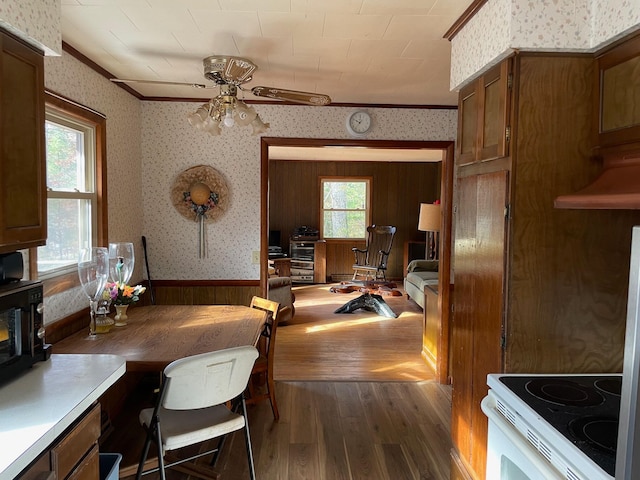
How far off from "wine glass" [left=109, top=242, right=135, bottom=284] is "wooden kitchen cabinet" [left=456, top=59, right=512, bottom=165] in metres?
2.12

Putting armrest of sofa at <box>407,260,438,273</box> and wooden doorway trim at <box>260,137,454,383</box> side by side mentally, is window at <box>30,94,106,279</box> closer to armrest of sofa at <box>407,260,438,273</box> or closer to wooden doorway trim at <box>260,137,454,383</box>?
wooden doorway trim at <box>260,137,454,383</box>

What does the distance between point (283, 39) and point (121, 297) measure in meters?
1.79

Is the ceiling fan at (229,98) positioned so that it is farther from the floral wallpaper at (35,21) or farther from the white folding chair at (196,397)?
the white folding chair at (196,397)

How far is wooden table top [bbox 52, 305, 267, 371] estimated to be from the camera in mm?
2254

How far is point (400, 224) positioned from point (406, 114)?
5070 millimetres

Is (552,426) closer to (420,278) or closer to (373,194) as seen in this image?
(420,278)

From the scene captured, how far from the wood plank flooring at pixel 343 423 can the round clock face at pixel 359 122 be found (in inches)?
84.0

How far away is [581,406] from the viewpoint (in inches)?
58.5

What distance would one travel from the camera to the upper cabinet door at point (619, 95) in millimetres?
1546

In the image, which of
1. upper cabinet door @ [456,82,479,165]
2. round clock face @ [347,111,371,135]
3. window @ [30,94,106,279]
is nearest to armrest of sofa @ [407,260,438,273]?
round clock face @ [347,111,371,135]

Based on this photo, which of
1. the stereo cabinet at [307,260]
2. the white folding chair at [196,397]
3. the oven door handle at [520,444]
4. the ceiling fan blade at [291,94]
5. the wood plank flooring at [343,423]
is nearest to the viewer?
the oven door handle at [520,444]

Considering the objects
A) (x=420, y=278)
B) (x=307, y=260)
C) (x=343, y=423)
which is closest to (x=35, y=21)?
(x=343, y=423)

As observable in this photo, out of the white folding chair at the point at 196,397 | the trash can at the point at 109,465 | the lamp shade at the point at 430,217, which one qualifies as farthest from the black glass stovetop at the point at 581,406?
the lamp shade at the point at 430,217

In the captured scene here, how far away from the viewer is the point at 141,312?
3127 mm
